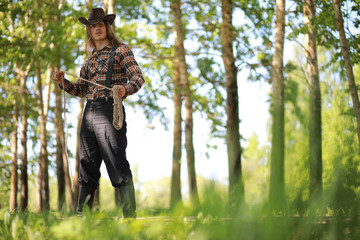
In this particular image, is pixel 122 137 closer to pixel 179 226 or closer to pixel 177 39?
pixel 179 226

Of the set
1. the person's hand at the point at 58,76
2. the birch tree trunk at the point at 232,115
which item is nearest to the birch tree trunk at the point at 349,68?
the person's hand at the point at 58,76

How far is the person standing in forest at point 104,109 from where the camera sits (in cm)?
477

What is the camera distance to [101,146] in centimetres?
484

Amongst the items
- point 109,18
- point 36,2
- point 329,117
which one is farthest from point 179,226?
point 36,2

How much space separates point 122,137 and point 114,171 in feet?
1.18

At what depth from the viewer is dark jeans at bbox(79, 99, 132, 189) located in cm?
477

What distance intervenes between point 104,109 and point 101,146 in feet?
1.26

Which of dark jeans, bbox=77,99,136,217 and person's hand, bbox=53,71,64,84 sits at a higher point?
person's hand, bbox=53,71,64,84

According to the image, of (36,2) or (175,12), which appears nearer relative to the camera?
(36,2)

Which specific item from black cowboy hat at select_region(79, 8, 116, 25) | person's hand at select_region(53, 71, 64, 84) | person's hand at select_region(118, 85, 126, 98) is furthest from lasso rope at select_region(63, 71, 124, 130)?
black cowboy hat at select_region(79, 8, 116, 25)

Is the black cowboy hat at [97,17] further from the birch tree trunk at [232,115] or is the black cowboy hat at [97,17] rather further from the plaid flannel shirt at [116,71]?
the birch tree trunk at [232,115]

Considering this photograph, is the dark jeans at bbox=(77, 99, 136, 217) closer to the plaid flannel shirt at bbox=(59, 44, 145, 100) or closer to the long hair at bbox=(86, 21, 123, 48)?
the plaid flannel shirt at bbox=(59, 44, 145, 100)

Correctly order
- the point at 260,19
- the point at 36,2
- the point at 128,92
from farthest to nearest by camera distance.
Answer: the point at 36,2, the point at 260,19, the point at 128,92

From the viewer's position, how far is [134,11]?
51.3 ft
